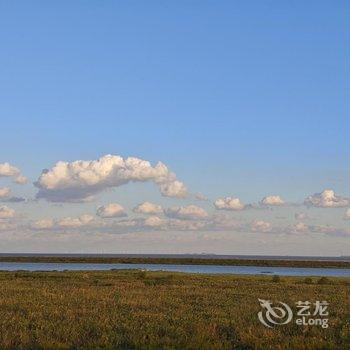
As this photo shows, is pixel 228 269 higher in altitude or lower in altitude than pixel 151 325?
Answer: lower

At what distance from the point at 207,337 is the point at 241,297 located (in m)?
14.4

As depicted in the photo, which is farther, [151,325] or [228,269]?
[228,269]

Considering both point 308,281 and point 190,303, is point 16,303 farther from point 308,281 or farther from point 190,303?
point 308,281

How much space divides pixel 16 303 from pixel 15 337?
9.99 metres

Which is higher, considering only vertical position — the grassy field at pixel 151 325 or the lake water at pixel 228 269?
the grassy field at pixel 151 325

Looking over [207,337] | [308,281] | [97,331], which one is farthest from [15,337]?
[308,281]

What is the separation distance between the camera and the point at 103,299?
3038cm

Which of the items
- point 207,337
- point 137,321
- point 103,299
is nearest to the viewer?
point 207,337

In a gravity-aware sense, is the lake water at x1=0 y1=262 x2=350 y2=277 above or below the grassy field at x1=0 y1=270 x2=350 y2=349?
below

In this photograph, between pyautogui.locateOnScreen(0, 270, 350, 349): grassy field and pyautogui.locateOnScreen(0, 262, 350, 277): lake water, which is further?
pyautogui.locateOnScreen(0, 262, 350, 277): lake water

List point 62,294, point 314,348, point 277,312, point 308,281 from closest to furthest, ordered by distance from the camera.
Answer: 1. point 314,348
2. point 277,312
3. point 62,294
4. point 308,281

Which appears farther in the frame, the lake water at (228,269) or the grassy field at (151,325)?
the lake water at (228,269)

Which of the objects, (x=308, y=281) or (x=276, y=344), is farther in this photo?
(x=308, y=281)

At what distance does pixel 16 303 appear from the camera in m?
28.4
